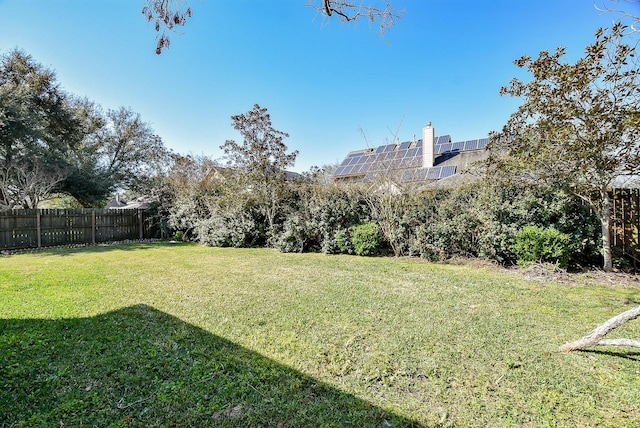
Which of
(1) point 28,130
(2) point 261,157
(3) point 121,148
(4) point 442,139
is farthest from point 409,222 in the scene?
(3) point 121,148

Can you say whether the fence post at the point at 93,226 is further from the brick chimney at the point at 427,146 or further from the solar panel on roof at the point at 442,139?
the solar panel on roof at the point at 442,139

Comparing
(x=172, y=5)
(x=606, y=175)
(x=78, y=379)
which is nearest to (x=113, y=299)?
(x=78, y=379)

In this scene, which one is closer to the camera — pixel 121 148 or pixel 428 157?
pixel 428 157

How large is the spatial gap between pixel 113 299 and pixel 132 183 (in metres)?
19.9

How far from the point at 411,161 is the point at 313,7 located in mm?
7193

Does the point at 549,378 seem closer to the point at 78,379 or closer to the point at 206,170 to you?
the point at 78,379

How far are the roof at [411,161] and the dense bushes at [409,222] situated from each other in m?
0.86

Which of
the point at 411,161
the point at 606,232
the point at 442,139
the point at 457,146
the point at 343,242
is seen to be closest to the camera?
the point at 606,232

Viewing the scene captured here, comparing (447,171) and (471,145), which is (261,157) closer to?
(447,171)

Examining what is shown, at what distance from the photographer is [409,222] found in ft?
30.0

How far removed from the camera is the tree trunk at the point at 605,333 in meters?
2.68

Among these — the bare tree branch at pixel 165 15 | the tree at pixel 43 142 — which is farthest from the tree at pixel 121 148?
the bare tree branch at pixel 165 15

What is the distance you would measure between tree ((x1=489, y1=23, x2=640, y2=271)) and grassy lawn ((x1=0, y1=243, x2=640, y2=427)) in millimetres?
2391

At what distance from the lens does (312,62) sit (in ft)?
31.8
